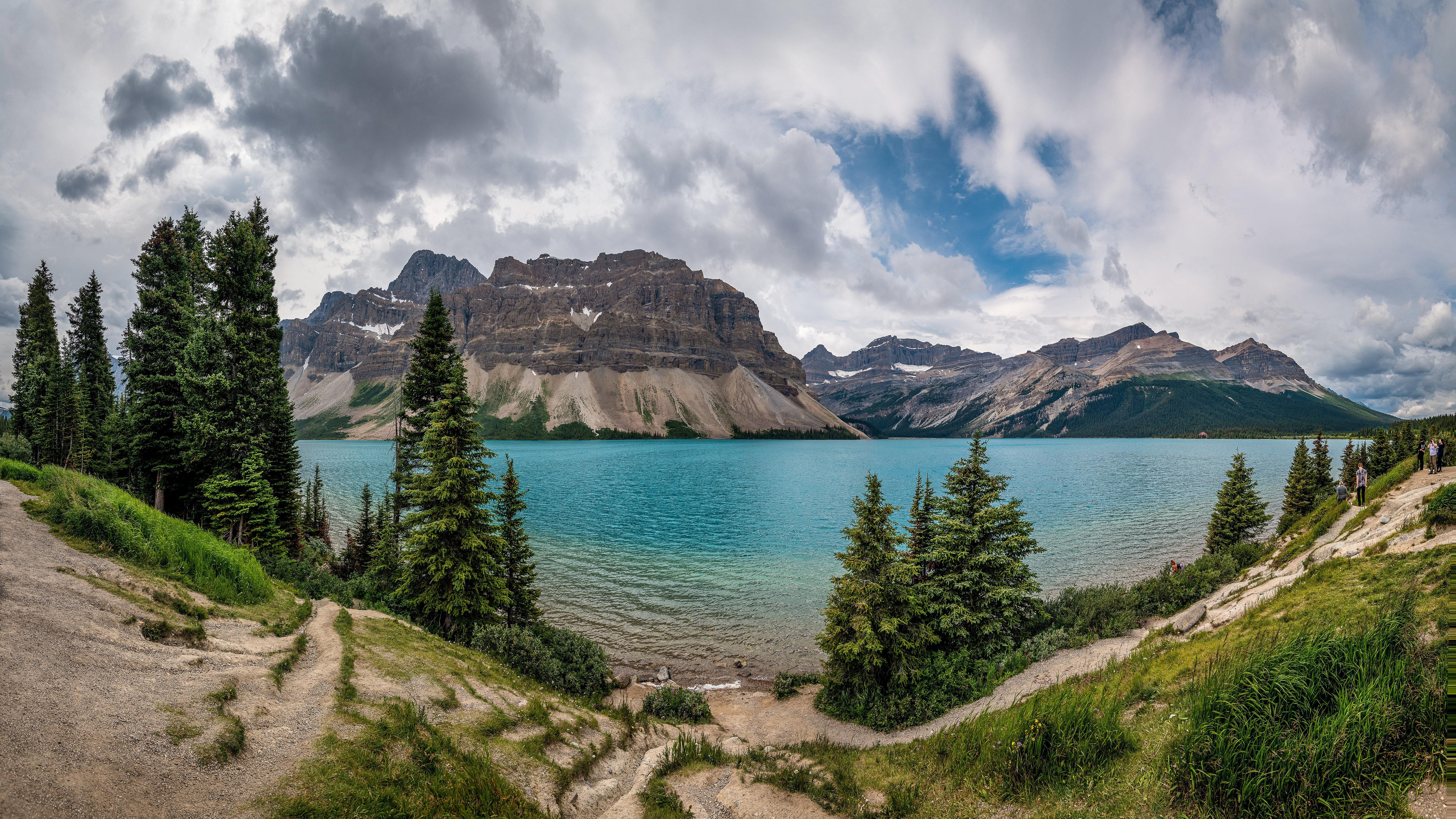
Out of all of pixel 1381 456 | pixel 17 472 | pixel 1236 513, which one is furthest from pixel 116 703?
pixel 1381 456

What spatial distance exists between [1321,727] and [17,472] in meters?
38.6

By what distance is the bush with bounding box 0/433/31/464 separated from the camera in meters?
32.5

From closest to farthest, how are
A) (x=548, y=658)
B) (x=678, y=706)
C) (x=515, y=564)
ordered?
(x=678, y=706)
(x=548, y=658)
(x=515, y=564)

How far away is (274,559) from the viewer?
2231 cm

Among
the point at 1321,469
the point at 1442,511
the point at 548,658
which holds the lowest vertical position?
the point at 548,658

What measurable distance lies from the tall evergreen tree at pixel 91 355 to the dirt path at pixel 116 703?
50.5 m

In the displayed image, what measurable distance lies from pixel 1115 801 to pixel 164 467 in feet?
139

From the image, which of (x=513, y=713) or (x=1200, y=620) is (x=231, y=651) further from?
(x=1200, y=620)

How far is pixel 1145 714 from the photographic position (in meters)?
9.74

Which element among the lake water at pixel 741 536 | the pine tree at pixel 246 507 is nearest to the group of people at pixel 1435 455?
the lake water at pixel 741 536

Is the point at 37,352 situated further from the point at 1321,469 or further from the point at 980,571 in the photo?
the point at 1321,469

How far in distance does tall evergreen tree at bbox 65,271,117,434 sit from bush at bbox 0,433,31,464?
480 cm

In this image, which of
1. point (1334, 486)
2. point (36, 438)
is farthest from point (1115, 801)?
point (36, 438)

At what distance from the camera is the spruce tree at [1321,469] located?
145 ft
